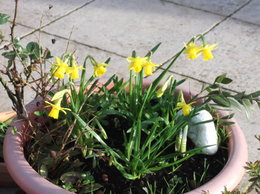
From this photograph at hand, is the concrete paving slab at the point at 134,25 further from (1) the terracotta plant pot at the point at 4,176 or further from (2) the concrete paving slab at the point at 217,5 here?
(1) the terracotta plant pot at the point at 4,176

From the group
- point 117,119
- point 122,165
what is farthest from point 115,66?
point 122,165

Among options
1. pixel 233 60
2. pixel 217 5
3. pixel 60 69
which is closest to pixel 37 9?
pixel 217 5

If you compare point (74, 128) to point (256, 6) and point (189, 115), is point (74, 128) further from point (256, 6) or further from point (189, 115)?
point (256, 6)

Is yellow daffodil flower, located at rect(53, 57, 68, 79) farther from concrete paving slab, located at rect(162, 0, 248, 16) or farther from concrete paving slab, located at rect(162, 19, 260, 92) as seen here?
concrete paving slab, located at rect(162, 0, 248, 16)

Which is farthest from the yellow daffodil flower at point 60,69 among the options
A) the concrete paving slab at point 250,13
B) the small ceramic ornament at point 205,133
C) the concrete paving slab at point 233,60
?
the concrete paving slab at point 250,13

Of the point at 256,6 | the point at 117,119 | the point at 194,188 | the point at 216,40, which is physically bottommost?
the point at 194,188

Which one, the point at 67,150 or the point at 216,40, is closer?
the point at 67,150
